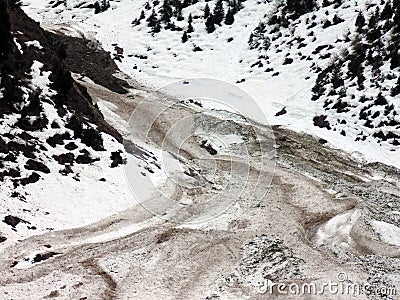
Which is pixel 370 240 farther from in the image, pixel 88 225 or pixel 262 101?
pixel 262 101

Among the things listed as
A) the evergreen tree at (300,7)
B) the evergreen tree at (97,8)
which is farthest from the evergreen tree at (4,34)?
the evergreen tree at (97,8)

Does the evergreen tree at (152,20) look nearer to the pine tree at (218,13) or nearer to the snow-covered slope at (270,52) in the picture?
the snow-covered slope at (270,52)

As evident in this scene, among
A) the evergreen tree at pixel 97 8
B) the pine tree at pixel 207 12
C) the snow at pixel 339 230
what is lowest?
the snow at pixel 339 230

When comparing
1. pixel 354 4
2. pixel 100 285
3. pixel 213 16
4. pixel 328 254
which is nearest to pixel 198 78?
pixel 213 16

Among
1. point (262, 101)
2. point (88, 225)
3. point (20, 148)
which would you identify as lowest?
point (262, 101)

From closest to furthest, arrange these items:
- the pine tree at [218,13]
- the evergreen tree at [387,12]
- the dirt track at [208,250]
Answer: the dirt track at [208,250], the evergreen tree at [387,12], the pine tree at [218,13]

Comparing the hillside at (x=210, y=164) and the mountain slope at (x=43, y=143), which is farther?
the mountain slope at (x=43, y=143)

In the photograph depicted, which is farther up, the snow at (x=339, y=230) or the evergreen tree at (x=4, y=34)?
the evergreen tree at (x=4, y=34)

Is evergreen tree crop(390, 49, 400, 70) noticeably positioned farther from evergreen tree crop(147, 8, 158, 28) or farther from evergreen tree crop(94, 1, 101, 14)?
evergreen tree crop(94, 1, 101, 14)
